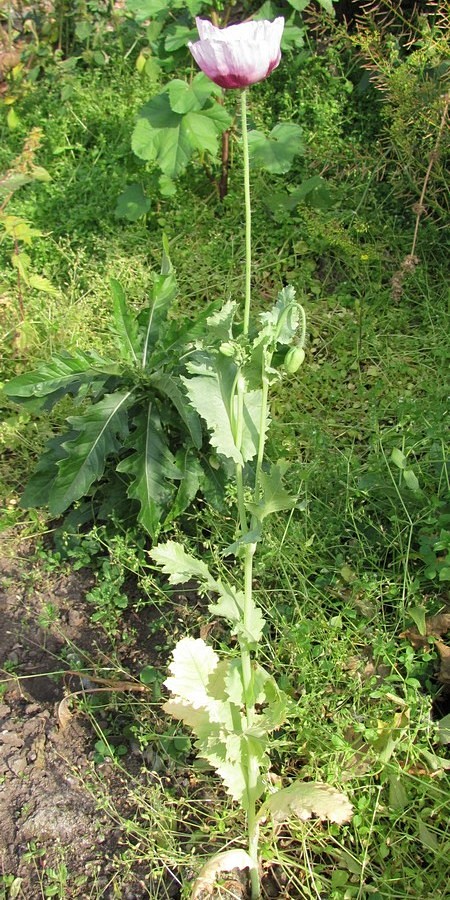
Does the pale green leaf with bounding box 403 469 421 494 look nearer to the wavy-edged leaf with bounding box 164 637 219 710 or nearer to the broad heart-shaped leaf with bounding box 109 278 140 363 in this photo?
the wavy-edged leaf with bounding box 164 637 219 710

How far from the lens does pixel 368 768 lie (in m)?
1.76

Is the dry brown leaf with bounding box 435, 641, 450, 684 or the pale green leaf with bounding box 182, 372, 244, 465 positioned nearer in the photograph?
the pale green leaf with bounding box 182, 372, 244, 465

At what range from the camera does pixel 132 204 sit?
3.25 metres

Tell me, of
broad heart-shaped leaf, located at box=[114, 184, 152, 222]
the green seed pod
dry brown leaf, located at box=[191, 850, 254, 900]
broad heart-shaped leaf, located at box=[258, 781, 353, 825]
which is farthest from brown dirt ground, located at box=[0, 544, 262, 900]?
broad heart-shaped leaf, located at box=[114, 184, 152, 222]

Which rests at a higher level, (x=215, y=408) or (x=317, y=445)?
(x=215, y=408)

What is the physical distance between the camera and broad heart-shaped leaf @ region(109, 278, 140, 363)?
2240 millimetres

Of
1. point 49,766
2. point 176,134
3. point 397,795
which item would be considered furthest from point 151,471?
point 176,134

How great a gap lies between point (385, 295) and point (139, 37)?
215 cm

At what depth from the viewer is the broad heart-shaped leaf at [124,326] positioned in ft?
7.35

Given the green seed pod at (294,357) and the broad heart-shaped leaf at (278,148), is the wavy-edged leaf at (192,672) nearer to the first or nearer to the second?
the green seed pod at (294,357)

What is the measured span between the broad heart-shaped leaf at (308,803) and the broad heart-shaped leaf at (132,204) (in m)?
2.38

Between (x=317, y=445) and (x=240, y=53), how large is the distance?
50.2 inches

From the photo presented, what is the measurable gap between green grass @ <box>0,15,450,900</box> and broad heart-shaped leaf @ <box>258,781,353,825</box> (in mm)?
112

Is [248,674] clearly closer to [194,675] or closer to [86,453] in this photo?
[194,675]
